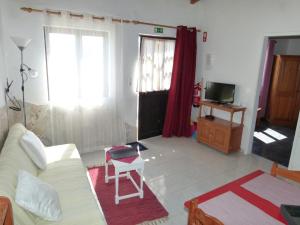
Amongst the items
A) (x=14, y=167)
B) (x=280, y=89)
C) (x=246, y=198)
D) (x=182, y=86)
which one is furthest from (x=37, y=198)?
(x=280, y=89)

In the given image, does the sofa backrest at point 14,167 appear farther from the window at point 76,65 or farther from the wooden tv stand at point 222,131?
the wooden tv stand at point 222,131

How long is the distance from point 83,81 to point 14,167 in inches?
78.5

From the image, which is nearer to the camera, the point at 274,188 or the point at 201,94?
the point at 274,188

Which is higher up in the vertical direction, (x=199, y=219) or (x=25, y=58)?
(x=25, y=58)

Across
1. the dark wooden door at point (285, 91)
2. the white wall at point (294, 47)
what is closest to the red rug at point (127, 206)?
the dark wooden door at point (285, 91)

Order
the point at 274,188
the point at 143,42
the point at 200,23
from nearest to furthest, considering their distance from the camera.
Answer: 1. the point at 274,188
2. the point at 143,42
3. the point at 200,23

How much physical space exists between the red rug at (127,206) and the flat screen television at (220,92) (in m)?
2.32

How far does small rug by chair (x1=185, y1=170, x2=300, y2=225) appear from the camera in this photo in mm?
1334

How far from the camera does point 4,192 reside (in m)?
1.49

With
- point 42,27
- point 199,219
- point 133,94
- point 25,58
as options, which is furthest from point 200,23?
point 199,219

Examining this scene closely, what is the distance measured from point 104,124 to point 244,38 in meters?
3.00

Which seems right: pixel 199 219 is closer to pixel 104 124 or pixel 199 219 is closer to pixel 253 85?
pixel 104 124

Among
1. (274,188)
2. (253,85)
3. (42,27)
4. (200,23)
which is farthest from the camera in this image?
(200,23)

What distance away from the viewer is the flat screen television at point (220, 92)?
4156mm
